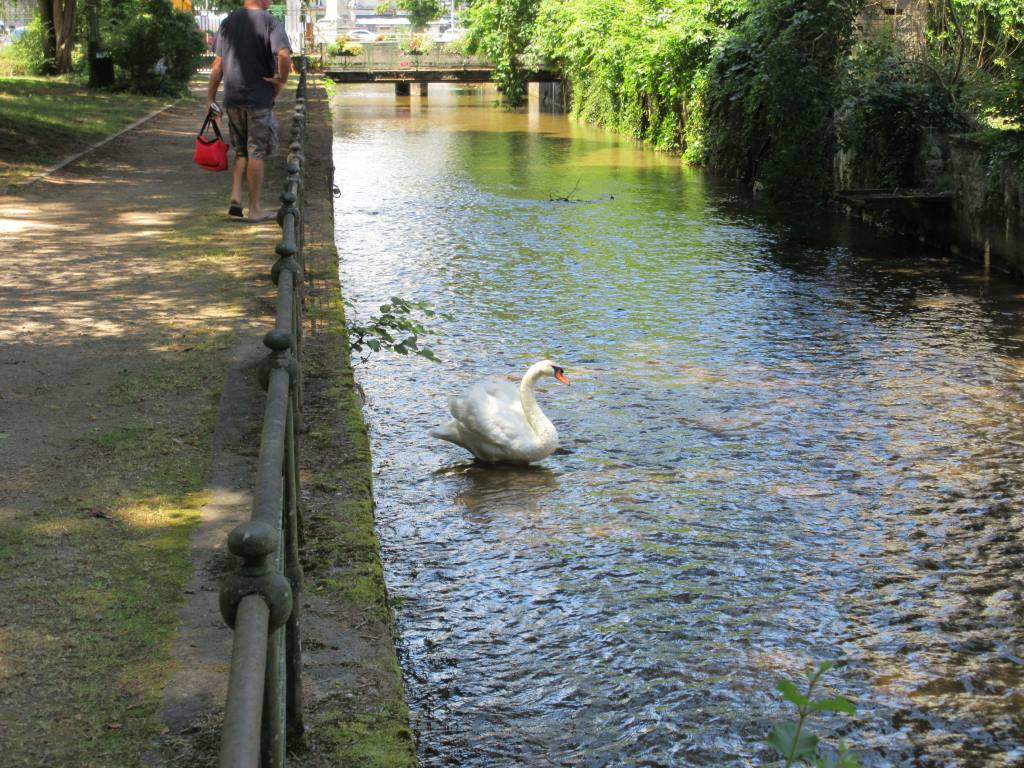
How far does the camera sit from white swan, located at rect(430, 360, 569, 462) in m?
8.04

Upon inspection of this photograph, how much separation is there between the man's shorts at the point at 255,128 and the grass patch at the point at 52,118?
404 cm

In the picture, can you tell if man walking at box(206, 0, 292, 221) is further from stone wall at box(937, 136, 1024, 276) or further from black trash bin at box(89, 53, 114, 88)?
black trash bin at box(89, 53, 114, 88)

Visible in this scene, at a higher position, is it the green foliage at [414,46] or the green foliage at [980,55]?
the green foliage at [414,46]

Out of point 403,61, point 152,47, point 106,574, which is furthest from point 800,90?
point 403,61

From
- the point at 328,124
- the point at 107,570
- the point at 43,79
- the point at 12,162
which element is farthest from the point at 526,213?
the point at 43,79

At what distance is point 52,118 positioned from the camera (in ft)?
64.5

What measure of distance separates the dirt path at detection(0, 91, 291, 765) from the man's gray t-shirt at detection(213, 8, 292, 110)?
1.10 metres

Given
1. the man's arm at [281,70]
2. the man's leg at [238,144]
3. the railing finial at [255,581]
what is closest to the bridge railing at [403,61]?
the man's leg at [238,144]

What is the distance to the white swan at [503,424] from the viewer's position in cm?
804

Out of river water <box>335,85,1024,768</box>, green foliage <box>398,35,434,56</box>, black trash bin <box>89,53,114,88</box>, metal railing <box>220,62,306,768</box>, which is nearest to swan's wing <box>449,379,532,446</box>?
river water <box>335,85,1024,768</box>

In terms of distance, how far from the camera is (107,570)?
4352 millimetres

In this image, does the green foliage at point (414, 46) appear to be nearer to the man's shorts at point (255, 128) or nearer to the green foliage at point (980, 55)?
the green foliage at point (980, 55)

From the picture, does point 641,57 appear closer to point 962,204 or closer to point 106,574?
point 962,204

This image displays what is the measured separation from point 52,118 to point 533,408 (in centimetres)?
1407
